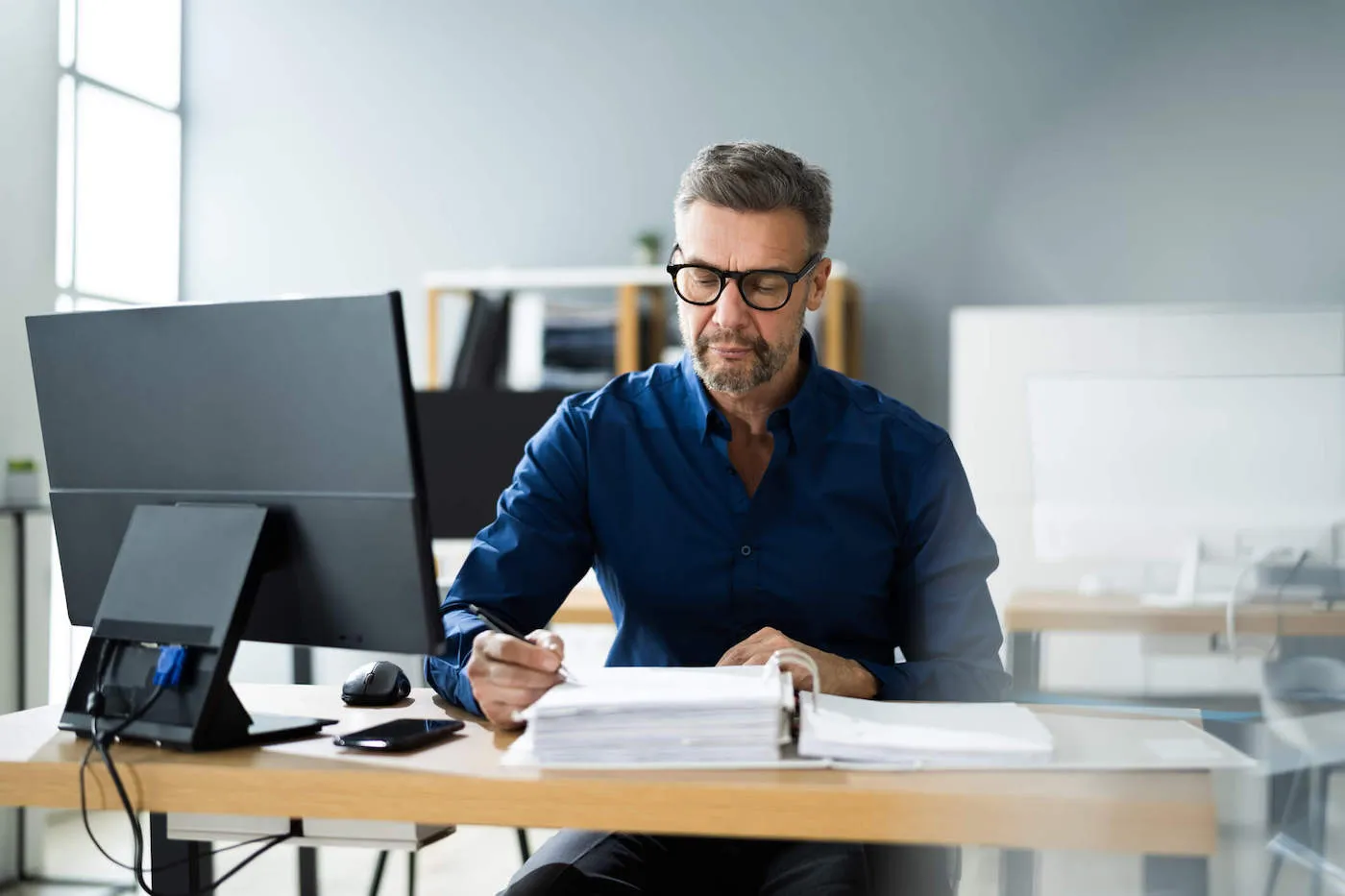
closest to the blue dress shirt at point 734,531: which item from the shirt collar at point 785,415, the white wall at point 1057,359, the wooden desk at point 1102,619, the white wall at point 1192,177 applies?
the shirt collar at point 785,415

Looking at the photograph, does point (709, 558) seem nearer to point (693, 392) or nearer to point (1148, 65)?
point (693, 392)

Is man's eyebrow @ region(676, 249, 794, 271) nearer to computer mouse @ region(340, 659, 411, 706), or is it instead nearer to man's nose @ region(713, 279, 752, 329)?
man's nose @ region(713, 279, 752, 329)

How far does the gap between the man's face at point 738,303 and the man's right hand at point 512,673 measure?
44cm

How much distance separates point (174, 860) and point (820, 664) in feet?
1.98

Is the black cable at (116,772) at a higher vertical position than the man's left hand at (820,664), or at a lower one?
lower

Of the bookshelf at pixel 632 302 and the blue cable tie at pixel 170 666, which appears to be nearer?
the blue cable tie at pixel 170 666

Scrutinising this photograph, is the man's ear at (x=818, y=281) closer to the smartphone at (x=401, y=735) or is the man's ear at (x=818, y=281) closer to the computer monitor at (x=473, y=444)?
the smartphone at (x=401, y=735)

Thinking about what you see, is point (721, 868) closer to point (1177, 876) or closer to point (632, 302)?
point (1177, 876)

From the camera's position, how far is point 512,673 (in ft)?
3.63

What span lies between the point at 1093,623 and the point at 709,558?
1.50 m

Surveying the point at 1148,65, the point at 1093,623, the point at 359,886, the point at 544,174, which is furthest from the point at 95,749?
the point at 1148,65

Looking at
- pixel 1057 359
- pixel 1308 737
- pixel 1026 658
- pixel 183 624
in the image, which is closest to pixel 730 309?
pixel 183 624

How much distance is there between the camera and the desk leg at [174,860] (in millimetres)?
1123

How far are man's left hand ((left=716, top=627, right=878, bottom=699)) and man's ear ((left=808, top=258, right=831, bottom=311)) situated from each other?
463mm
